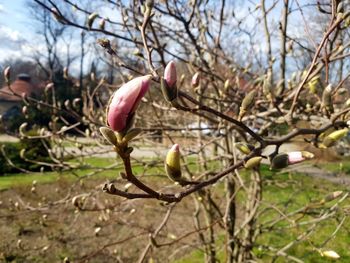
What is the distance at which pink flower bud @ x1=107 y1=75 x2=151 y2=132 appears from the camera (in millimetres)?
693

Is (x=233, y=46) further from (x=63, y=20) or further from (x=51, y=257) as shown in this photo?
(x=51, y=257)

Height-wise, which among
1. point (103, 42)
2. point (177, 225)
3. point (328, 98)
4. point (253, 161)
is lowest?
point (177, 225)

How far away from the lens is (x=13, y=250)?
5.65 meters

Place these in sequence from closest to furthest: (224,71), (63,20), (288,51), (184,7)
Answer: (63,20) → (288,51) → (184,7) → (224,71)

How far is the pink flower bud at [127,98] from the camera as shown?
2.27 feet

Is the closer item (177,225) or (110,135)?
(110,135)

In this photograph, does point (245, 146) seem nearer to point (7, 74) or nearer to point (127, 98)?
point (127, 98)

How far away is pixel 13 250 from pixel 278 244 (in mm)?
3467

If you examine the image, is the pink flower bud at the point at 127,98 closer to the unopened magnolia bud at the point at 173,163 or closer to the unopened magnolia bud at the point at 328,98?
the unopened magnolia bud at the point at 173,163

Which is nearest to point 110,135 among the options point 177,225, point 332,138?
point 332,138

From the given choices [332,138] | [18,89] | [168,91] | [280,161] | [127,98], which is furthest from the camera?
[18,89]

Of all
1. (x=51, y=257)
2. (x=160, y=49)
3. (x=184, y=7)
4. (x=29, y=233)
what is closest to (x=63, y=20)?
(x=160, y=49)

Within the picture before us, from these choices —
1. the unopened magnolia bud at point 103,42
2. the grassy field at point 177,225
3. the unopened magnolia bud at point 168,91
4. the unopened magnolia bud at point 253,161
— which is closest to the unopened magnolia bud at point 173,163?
the unopened magnolia bud at point 168,91

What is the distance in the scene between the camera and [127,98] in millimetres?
696
